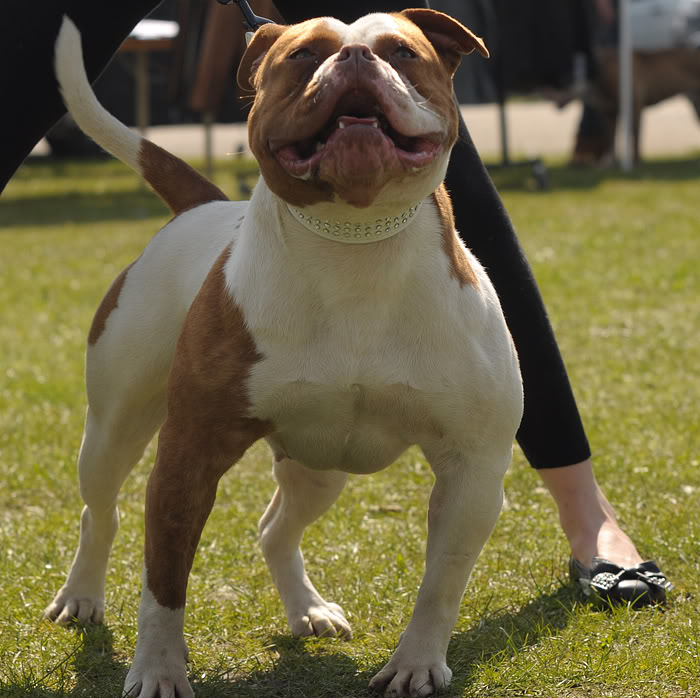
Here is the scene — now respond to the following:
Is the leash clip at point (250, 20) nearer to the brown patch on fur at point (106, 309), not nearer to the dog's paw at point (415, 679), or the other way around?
the brown patch on fur at point (106, 309)

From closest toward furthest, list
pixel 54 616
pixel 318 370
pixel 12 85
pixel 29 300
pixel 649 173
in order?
1. pixel 318 370
2. pixel 12 85
3. pixel 54 616
4. pixel 29 300
5. pixel 649 173

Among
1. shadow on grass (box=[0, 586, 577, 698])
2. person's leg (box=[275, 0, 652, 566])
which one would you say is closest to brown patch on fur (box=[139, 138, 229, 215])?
person's leg (box=[275, 0, 652, 566])

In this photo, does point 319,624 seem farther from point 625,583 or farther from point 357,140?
point 357,140

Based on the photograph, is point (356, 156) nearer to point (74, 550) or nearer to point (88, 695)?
point (88, 695)

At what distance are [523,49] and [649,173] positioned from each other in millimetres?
1630

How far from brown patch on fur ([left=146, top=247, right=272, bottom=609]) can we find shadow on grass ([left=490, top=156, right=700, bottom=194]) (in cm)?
829

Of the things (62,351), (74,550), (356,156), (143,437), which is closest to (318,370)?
(356,156)

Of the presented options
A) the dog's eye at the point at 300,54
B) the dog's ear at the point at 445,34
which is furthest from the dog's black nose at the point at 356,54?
the dog's ear at the point at 445,34

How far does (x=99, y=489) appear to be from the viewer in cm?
283

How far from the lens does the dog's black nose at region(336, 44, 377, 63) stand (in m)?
1.97

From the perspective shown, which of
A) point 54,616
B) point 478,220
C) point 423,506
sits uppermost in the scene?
point 478,220

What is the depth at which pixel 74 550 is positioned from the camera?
344cm

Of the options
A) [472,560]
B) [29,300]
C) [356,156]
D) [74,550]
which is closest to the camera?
[356,156]

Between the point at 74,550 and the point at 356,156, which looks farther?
the point at 74,550
